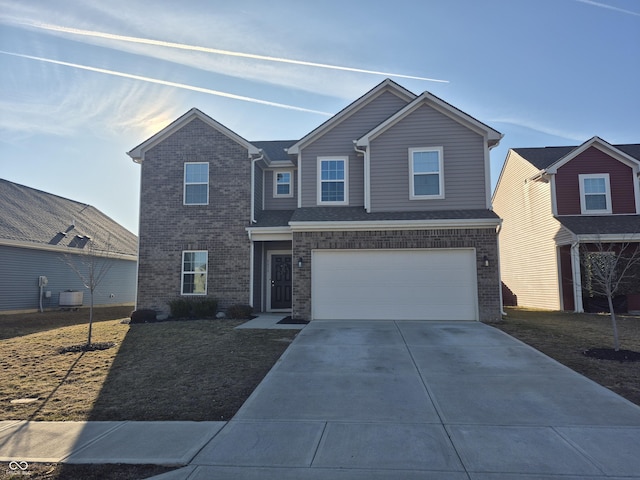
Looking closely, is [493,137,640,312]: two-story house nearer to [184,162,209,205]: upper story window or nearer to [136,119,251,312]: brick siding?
[136,119,251,312]: brick siding

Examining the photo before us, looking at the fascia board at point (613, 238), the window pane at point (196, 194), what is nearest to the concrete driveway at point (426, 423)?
the window pane at point (196, 194)

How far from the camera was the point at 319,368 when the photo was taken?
734cm

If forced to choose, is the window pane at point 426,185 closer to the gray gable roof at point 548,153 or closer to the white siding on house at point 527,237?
the white siding on house at point 527,237

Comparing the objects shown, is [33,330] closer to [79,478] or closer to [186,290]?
[186,290]

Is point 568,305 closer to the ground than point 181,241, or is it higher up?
closer to the ground

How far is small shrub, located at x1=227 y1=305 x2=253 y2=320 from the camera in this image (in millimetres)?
13578

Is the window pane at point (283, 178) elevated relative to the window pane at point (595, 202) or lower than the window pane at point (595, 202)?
elevated

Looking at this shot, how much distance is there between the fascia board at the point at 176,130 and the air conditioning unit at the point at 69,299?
7.78 m

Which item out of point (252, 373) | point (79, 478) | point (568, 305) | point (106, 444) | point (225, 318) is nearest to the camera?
point (79, 478)

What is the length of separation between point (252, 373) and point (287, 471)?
11.0 ft

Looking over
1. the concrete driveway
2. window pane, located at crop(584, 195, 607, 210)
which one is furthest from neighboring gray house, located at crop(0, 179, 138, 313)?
Result: window pane, located at crop(584, 195, 607, 210)

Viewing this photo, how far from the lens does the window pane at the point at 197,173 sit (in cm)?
1512

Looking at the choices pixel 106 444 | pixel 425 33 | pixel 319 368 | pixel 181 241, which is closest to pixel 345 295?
pixel 319 368

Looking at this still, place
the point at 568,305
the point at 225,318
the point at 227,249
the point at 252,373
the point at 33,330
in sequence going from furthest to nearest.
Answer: the point at 568,305 < the point at 227,249 < the point at 225,318 < the point at 33,330 < the point at 252,373
